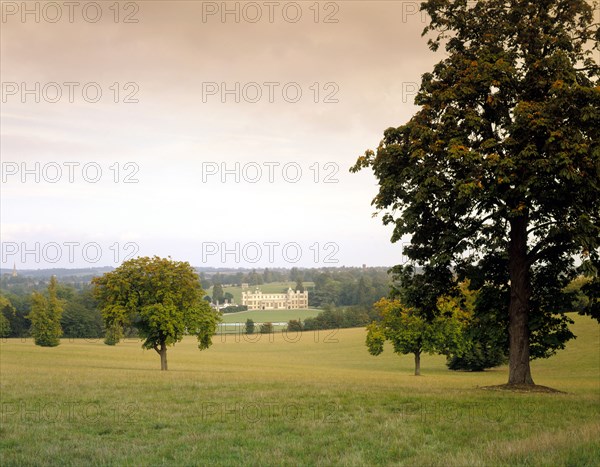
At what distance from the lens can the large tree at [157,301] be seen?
46.1m

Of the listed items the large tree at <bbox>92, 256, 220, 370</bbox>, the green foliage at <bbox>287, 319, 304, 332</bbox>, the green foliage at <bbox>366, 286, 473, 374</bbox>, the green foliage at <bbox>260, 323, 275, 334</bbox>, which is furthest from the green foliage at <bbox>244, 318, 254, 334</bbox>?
the large tree at <bbox>92, 256, 220, 370</bbox>

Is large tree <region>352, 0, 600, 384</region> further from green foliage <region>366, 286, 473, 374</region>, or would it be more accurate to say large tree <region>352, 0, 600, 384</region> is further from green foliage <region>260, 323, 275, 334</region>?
green foliage <region>260, 323, 275, 334</region>

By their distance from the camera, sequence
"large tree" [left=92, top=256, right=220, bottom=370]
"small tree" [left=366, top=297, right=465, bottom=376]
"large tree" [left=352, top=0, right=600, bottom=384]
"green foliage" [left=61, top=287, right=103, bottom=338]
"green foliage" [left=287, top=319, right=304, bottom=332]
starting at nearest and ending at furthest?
"large tree" [left=352, top=0, right=600, bottom=384] → "large tree" [left=92, top=256, right=220, bottom=370] → "small tree" [left=366, top=297, right=465, bottom=376] → "green foliage" [left=61, top=287, right=103, bottom=338] → "green foliage" [left=287, top=319, right=304, bottom=332]

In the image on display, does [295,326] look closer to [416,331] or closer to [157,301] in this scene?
[416,331]

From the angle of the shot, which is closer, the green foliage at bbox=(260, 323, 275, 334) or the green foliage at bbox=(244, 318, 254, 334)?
the green foliage at bbox=(260, 323, 275, 334)

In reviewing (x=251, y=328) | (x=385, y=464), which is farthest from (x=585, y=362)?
(x=251, y=328)

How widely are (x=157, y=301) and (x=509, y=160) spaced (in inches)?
1337

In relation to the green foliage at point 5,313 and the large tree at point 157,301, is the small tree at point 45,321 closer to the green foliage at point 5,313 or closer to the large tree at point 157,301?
the green foliage at point 5,313

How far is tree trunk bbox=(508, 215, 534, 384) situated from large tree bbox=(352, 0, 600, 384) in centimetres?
4

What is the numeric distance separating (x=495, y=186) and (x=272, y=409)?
35.7ft

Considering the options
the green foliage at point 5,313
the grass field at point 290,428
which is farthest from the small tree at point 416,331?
the green foliage at point 5,313

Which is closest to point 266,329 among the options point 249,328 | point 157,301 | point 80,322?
point 249,328

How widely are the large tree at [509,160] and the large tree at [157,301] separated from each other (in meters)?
26.7

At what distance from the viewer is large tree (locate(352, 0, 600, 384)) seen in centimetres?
2031
